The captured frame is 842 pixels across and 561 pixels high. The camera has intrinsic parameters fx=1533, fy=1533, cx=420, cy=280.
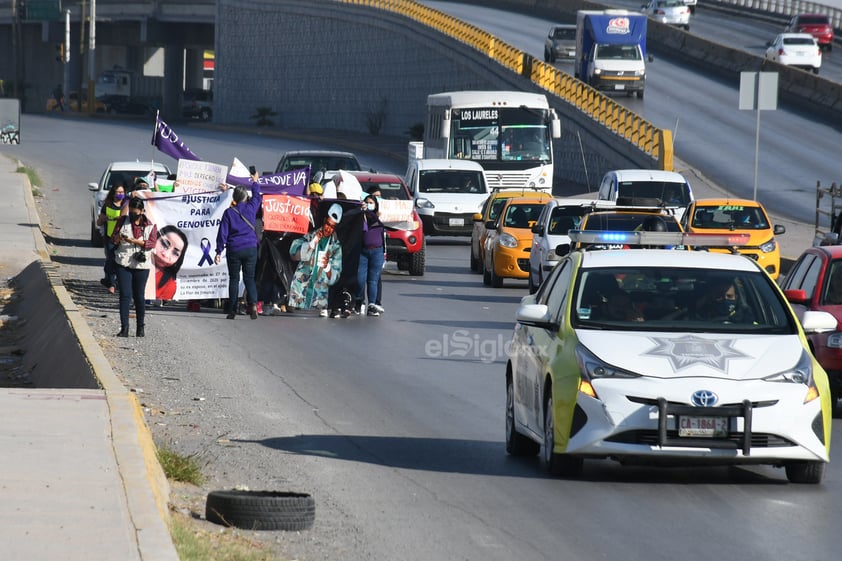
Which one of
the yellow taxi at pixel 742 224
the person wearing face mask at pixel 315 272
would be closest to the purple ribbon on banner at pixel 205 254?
the person wearing face mask at pixel 315 272

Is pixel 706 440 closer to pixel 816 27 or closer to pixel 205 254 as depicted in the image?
pixel 205 254

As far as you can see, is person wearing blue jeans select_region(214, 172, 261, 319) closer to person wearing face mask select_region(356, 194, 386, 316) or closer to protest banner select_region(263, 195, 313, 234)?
protest banner select_region(263, 195, 313, 234)

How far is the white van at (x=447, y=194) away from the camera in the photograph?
35.5 metres

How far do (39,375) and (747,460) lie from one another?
990 cm

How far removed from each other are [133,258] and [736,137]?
38.3m

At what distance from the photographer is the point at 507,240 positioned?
26.6m

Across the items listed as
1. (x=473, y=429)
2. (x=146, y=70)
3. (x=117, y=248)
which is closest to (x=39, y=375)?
(x=117, y=248)

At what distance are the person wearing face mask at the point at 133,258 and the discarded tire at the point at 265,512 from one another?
32.4ft

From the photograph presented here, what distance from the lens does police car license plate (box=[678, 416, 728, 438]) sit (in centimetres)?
938

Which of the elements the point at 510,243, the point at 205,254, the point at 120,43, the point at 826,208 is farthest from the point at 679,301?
the point at 120,43

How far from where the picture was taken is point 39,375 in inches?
674

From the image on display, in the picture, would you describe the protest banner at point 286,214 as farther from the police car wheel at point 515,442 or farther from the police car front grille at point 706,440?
the police car front grille at point 706,440

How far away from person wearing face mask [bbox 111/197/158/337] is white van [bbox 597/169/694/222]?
13149 millimetres

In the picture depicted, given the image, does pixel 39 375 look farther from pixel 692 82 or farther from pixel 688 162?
pixel 692 82
